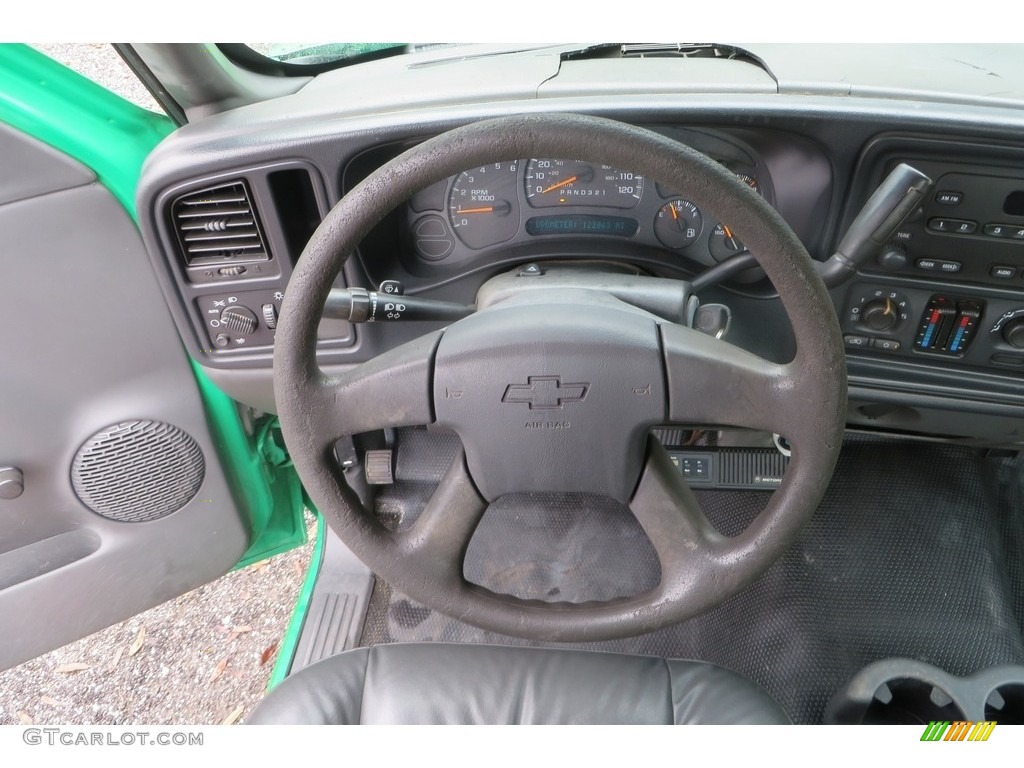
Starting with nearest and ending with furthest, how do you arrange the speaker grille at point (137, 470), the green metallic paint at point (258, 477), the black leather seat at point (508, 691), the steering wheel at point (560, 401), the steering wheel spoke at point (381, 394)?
1. the steering wheel at point (560, 401)
2. the steering wheel spoke at point (381, 394)
3. the black leather seat at point (508, 691)
4. the speaker grille at point (137, 470)
5. the green metallic paint at point (258, 477)

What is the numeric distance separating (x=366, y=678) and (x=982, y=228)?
43.2 inches

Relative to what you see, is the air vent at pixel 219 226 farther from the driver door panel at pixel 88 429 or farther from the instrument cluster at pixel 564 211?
the instrument cluster at pixel 564 211

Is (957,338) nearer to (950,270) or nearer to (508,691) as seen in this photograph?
(950,270)

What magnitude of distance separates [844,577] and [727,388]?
0.92 metres

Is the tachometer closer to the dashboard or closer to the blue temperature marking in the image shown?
the dashboard

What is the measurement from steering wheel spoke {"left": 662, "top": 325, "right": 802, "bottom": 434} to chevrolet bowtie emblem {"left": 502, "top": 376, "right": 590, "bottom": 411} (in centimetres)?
10

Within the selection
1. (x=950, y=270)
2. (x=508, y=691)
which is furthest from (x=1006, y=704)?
(x=508, y=691)

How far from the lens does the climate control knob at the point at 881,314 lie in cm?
115

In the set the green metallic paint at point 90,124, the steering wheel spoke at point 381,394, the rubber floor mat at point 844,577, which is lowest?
the rubber floor mat at point 844,577

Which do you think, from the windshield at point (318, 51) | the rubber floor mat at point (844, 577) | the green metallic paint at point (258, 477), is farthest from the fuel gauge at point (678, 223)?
the green metallic paint at point (258, 477)

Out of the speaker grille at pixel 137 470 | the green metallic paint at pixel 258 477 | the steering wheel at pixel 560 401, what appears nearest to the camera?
the steering wheel at pixel 560 401

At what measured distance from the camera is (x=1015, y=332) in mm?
1119

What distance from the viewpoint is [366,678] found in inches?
39.7

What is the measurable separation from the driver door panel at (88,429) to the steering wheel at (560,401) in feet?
2.05
